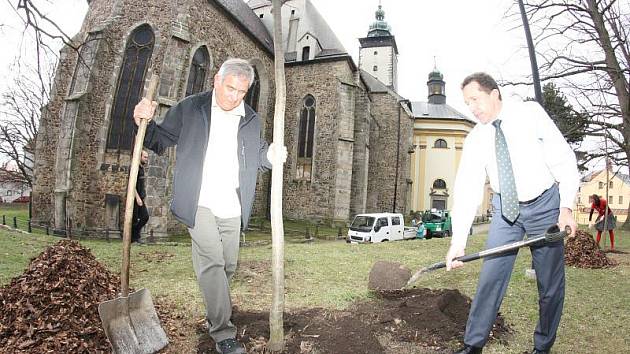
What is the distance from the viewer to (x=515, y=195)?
253cm

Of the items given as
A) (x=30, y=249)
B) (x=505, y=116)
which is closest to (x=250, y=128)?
(x=505, y=116)

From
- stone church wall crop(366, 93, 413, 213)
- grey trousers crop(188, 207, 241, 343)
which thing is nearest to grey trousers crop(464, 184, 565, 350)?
grey trousers crop(188, 207, 241, 343)

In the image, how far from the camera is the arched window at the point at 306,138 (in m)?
22.1

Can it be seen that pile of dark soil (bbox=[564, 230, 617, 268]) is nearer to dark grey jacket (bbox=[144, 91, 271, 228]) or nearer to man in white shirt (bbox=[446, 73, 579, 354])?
man in white shirt (bbox=[446, 73, 579, 354])

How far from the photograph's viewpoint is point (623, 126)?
13078 millimetres

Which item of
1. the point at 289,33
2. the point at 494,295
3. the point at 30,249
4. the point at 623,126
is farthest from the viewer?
the point at 289,33

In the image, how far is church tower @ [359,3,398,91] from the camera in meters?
40.7

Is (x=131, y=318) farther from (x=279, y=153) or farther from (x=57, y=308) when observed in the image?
(x=279, y=153)

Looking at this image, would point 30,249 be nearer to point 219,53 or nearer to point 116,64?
point 116,64

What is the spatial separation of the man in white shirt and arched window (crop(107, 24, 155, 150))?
13431mm

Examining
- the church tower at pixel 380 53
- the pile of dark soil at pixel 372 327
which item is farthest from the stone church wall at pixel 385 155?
the pile of dark soil at pixel 372 327

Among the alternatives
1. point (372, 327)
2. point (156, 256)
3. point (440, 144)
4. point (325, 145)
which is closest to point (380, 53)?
point (440, 144)

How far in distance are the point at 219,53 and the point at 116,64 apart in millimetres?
4105

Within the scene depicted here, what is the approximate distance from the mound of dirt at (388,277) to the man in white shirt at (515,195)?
2080mm
